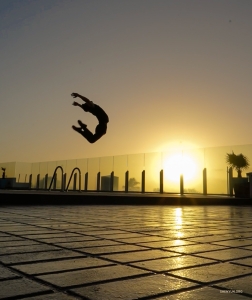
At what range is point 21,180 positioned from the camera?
24969mm

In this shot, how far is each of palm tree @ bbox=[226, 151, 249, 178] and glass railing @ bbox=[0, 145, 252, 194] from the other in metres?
0.31

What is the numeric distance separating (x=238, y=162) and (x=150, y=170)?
17.4ft

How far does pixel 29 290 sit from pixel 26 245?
112 centimetres

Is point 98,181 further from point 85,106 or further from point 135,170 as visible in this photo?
point 85,106

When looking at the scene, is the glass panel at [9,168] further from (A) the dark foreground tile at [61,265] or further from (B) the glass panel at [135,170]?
(A) the dark foreground tile at [61,265]

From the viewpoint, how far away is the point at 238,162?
17.5 m

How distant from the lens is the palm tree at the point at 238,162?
17156mm

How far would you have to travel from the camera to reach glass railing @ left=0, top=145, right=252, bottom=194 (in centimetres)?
1798

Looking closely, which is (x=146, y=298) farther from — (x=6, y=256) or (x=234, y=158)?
(x=234, y=158)

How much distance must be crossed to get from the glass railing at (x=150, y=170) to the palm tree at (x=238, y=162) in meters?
0.31

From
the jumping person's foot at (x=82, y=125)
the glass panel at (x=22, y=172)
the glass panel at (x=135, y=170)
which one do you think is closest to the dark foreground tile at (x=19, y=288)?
the jumping person's foot at (x=82, y=125)

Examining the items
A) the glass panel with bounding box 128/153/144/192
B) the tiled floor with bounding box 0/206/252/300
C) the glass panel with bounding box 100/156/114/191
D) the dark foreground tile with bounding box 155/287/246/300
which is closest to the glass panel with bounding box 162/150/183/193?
the glass panel with bounding box 128/153/144/192

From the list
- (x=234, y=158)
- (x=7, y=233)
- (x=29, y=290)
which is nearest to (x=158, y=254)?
(x=29, y=290)

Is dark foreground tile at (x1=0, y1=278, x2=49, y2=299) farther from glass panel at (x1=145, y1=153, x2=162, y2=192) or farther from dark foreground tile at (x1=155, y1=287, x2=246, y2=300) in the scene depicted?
glass panel at (x1=145, y1=153, x2=162, y2=192)
